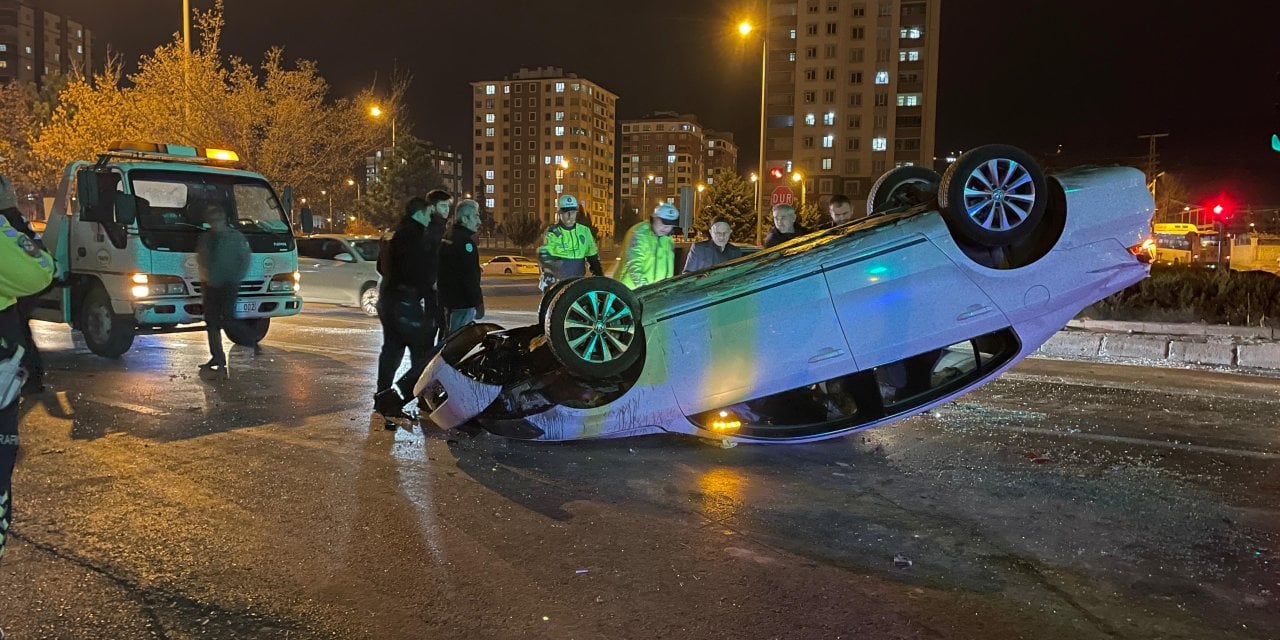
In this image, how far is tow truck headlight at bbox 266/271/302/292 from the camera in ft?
32.0

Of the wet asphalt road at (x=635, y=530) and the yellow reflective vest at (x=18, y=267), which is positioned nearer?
the yellow reflective vest at (x=18, y=267)

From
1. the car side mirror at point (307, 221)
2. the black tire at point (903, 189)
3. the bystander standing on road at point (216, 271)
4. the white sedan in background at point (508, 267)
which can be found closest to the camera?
the black tire at point (903, 189)

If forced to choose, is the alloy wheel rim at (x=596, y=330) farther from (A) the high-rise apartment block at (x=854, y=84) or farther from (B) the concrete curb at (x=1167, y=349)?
(A) the high-rise apartment block at (x=854, y=84)

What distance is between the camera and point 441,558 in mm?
3730

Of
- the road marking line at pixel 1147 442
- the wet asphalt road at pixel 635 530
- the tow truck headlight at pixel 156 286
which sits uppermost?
the tow truck headlight at pixel 156 286

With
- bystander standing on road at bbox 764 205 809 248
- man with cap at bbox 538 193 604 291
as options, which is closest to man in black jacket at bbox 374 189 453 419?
man with cap at bbox 538 193 604 291

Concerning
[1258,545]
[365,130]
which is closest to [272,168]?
[365,130]

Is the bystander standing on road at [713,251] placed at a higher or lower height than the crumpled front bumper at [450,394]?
higher

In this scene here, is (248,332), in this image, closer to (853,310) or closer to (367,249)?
(367,249)

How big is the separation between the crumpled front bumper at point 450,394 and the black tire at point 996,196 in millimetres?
2899

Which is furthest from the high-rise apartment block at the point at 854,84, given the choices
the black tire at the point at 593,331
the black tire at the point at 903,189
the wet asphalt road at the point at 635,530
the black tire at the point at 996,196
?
the black tire at the point at 593,331

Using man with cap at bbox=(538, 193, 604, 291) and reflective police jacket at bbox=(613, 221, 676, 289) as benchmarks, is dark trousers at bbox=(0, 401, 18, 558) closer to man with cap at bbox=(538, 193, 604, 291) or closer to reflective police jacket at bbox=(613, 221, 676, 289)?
reflective police jacket at bbox=(613, 221, 676, 289)

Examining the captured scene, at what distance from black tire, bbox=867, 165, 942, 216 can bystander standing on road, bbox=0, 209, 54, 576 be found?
468 centimetres

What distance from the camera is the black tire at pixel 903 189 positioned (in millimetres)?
5781
